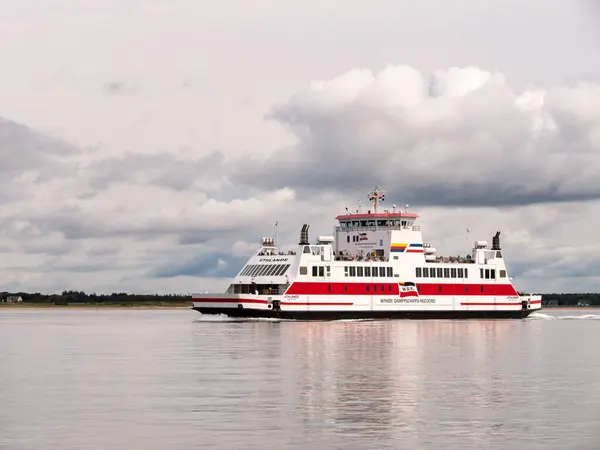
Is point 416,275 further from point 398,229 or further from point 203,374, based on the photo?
point 203,374

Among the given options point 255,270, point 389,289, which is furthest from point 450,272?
point 255,270

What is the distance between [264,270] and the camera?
93.7 meters

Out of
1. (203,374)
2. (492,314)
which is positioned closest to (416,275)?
(492,314)

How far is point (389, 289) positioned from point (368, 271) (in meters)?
2.83

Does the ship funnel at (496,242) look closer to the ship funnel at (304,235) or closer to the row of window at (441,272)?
the row of window at (441,272)

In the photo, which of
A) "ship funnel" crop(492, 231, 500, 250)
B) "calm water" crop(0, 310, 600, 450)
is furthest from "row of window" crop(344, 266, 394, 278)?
"calm water" crop(0, 310, 600, 450)

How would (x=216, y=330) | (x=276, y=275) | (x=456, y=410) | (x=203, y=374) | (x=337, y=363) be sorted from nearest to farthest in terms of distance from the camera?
(x=456, y=410) < (x=203, y=374) < (x=337, y=363) < (x=216, y=330) < (x=276, y=275)

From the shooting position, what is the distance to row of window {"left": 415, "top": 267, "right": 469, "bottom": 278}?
324 ft

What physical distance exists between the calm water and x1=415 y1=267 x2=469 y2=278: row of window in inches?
1393

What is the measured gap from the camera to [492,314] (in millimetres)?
104688

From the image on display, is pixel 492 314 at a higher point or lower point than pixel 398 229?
lower

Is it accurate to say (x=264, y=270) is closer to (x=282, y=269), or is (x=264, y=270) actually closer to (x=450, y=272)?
(x=282, y=269)

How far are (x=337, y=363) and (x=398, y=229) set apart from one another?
2017 inches

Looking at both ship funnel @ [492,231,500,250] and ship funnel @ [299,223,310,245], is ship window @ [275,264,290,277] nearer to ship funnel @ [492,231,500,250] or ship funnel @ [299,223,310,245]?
ship funnel @ [299,223,310,245]
